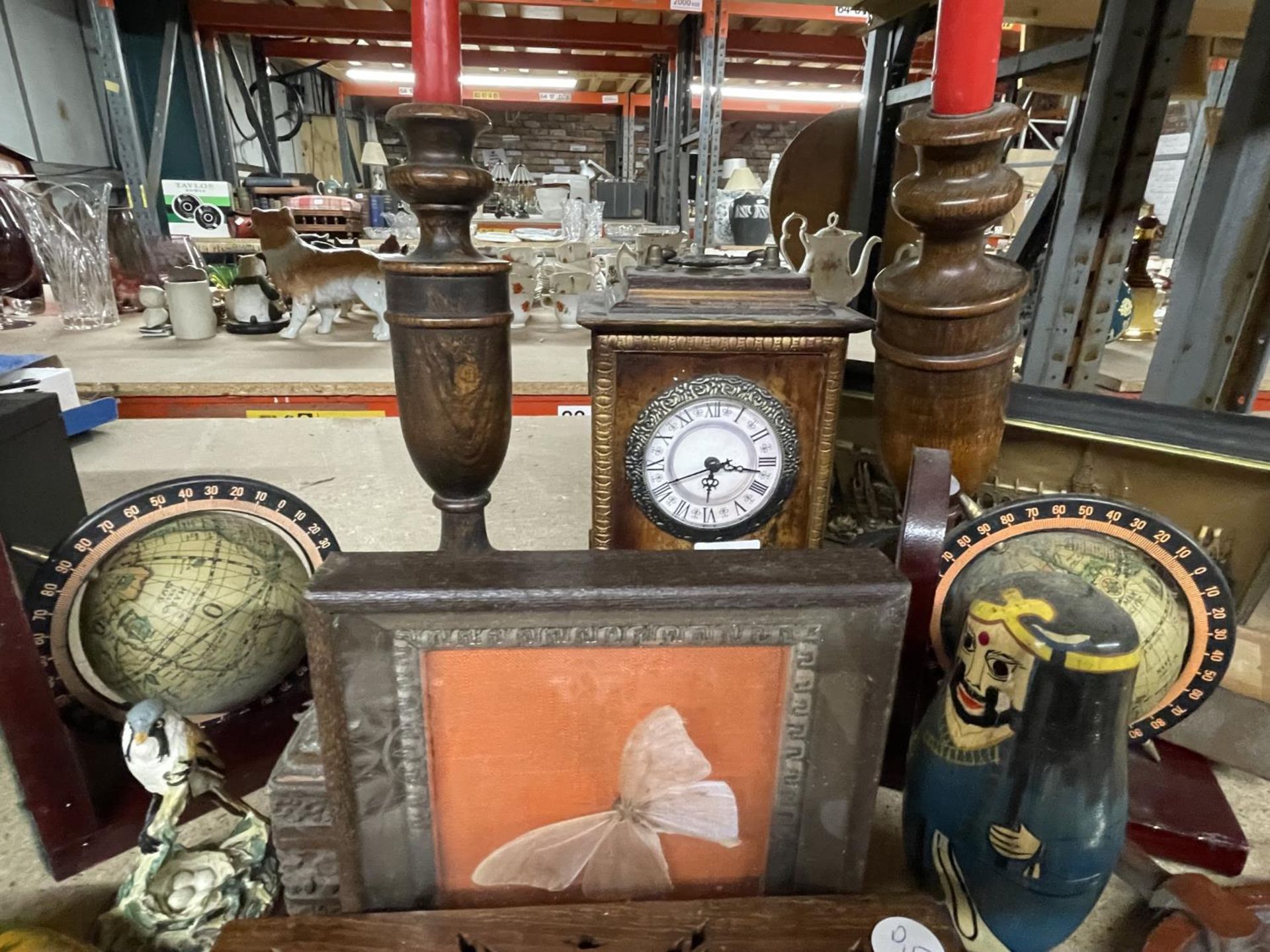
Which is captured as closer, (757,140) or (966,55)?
(966,55)

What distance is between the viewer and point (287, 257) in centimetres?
175

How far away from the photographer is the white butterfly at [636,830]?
0.40 meters

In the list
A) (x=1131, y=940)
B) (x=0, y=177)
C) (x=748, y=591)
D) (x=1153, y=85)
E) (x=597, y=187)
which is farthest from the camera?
(x=597, y=187)

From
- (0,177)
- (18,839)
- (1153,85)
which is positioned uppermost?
(1153,85)

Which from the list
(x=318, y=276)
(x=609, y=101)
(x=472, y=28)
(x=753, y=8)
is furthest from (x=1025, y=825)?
(x=609, y=101)

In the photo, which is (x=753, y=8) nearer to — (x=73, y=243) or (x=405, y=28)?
(x=405, y=28)

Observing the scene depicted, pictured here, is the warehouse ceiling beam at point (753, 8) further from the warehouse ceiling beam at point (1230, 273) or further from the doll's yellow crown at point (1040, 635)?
the doll's yellow crown at point (1040, 635)

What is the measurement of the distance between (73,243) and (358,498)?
1.36 meters

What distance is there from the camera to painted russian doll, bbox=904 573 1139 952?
364 millimetres

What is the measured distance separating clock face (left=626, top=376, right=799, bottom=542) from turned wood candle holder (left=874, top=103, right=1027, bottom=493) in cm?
11

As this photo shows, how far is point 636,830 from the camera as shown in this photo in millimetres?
411

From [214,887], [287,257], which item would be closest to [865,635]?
[214,887]

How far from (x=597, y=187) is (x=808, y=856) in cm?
471

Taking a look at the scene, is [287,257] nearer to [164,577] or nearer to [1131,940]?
[164,577]
